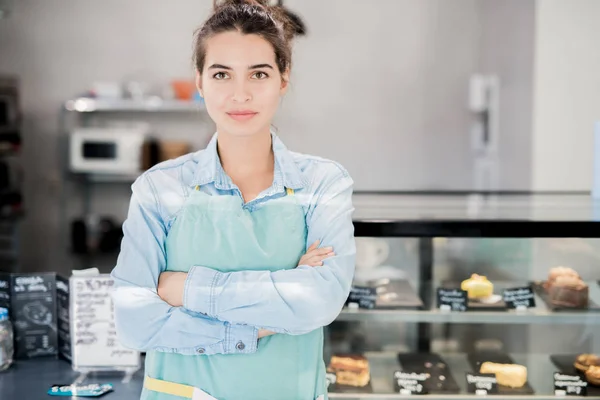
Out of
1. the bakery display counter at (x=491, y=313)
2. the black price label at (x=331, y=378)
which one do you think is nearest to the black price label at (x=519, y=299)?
the bakery display counter at (x=491, y=313)

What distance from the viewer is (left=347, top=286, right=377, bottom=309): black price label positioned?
6.15 feet

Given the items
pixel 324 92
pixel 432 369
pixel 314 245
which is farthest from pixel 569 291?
pixel 324 92

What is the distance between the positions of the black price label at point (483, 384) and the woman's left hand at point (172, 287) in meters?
0.96

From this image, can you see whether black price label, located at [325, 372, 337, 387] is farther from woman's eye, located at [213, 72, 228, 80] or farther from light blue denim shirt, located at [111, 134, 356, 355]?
woman's eye, located at [213, 72, 228, 80]

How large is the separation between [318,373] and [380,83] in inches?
151

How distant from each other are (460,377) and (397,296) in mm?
285

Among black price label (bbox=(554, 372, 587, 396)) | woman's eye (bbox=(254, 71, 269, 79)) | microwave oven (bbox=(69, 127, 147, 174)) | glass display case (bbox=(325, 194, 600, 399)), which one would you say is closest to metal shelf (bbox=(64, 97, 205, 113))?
microwave oven (bbox=(69, 127, 147, 174))

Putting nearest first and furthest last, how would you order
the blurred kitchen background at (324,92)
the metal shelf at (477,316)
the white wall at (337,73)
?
the metal shelf at (477,316)
the blurred kitchen background at (324,92)
the white wall at (337,73)

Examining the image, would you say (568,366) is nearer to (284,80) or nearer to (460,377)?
(460,377)

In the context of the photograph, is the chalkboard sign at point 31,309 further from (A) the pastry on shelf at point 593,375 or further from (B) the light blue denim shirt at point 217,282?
(A) the pastry on shelf at point 593,375

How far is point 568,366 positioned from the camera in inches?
78.4

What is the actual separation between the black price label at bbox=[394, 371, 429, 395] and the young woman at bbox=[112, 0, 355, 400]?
0.52 metres

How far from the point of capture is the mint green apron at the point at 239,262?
4.47ft

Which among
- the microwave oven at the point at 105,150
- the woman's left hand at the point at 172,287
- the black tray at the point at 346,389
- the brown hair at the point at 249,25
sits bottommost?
the black tray at the point at 346,389
